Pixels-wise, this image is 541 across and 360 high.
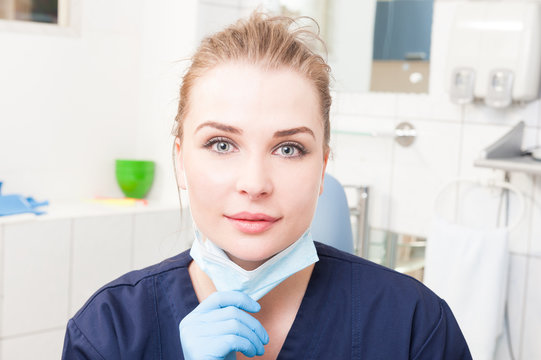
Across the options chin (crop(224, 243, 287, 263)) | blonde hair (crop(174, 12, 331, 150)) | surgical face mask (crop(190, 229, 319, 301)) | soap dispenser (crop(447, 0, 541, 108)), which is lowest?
surgical face mask (crop(190, 229, 319, 301))

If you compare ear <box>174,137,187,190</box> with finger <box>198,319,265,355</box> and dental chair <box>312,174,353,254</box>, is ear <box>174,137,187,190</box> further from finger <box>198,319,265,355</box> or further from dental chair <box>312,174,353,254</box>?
dental chair <box>312,174,353,254</box>

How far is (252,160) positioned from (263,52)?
20 centimetres

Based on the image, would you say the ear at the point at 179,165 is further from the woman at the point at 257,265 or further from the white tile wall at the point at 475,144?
the white tile wall at the point at 475,144

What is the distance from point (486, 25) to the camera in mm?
2221

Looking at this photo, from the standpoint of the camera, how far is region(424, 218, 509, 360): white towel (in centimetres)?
219

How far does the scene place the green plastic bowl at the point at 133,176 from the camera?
278 cm

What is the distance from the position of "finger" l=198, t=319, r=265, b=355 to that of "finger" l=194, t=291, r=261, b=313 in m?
0.03

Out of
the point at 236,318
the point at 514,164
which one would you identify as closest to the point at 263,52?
the point at 236,318

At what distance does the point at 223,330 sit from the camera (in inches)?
38.5

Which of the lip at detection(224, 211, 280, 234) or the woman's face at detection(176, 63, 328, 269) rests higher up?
the woman's face at detection(176, 63, 328, 269)

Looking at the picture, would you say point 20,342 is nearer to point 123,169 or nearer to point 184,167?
point 123,169

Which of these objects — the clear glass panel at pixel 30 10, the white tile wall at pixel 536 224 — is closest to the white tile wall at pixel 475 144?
the white tile wall at pixel 536 224

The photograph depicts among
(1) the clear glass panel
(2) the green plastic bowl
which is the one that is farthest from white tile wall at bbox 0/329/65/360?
(1) the clear glass panel

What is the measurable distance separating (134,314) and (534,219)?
1602 millimetres
